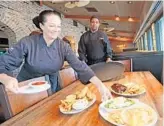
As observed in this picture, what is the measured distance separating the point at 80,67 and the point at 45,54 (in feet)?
0.94

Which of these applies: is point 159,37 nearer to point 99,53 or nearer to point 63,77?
point 99,53

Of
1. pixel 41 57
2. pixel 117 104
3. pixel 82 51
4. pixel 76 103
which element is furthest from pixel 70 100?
pixel 82 51

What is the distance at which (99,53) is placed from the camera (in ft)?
10.4

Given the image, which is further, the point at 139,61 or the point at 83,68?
the point at 139,61

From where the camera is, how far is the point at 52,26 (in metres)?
1.44

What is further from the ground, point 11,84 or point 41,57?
point 41,57

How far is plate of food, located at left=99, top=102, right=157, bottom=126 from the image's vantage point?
0.79 meters

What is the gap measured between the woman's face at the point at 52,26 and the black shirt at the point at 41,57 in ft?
0.31

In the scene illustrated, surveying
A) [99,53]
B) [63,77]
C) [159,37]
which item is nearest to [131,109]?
[63,77]

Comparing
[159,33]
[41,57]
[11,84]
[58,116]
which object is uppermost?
[159,33]

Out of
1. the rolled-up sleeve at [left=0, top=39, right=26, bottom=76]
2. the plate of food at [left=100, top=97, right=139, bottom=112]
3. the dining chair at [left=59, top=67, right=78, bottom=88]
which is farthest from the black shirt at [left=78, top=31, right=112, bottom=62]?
the plate of food at [left=100, top=97, right=139, bottom=112]

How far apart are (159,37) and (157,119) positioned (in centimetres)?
532

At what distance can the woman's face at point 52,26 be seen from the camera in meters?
1.44

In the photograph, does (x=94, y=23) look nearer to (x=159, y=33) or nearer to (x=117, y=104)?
(x=117, y=104)
